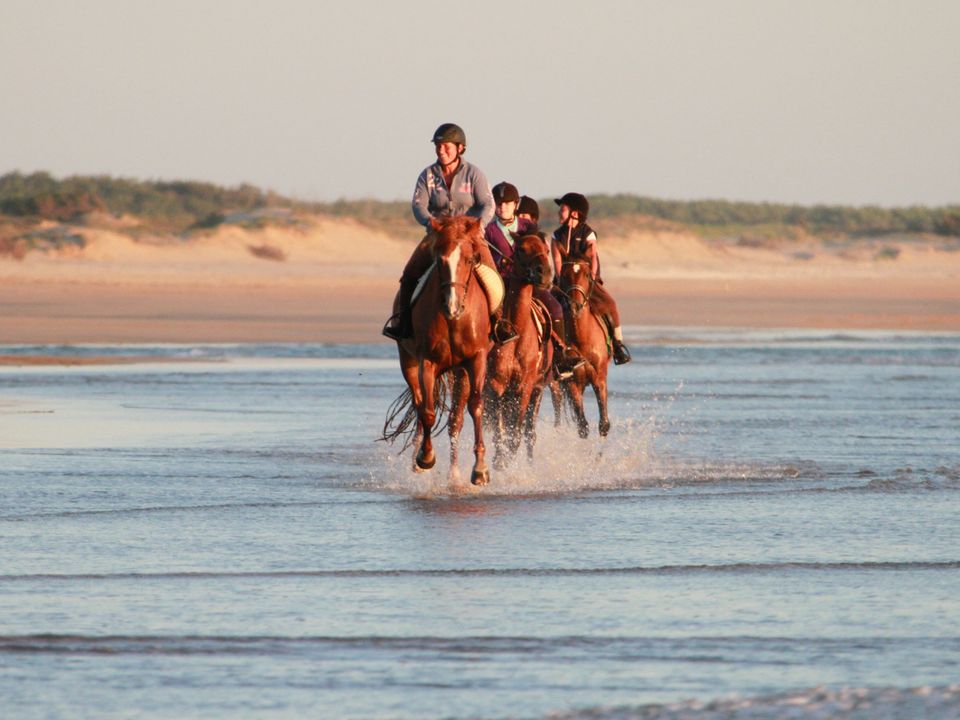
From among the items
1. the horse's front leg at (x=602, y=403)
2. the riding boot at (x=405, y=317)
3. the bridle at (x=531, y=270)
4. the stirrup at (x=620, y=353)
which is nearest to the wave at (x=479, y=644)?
the riding boot at (x=405, y=317)

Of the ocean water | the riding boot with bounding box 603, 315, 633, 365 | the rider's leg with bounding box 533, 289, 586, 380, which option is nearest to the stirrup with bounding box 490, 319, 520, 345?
the ocean water

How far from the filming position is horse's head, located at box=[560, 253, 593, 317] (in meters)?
16.1

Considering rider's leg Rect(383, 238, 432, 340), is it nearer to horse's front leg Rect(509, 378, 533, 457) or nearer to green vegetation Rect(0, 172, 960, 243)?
horse's front leg Rect(509, 378, 533, 457)

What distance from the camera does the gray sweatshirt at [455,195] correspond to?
13.7m

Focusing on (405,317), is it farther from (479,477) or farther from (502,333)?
(479,477)

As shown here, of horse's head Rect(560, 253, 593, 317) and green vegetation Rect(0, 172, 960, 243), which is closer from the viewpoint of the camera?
horse's head Rect(560, 253, 593, 317)

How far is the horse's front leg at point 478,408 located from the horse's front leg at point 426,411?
11.3 inches

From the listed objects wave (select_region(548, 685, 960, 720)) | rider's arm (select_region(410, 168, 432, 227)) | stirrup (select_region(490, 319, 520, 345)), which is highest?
rider's arm (select_region(410, 168, 432, 227))

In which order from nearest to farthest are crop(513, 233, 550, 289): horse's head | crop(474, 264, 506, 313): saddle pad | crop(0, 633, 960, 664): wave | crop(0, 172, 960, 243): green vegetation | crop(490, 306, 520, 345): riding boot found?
1. crop(0, 633, 960, 664): wave
2. crop(474, 264, 506, 313): saddle pad
3. crop(490, 306, 520, 345): riding boot
4. crop(513, 233, 550, 289): horse's head
5. crop(0, 172, 960, 243): green vegetation

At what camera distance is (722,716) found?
21.4ft

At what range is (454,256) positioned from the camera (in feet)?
41.0

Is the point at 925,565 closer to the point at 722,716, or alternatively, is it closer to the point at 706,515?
the point at 706,515

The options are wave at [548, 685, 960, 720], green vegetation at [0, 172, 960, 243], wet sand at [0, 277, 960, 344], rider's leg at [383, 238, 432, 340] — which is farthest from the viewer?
green vegetation at [0, 172, 960, 243]

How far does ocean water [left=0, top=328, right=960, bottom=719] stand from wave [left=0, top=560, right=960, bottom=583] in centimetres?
3
